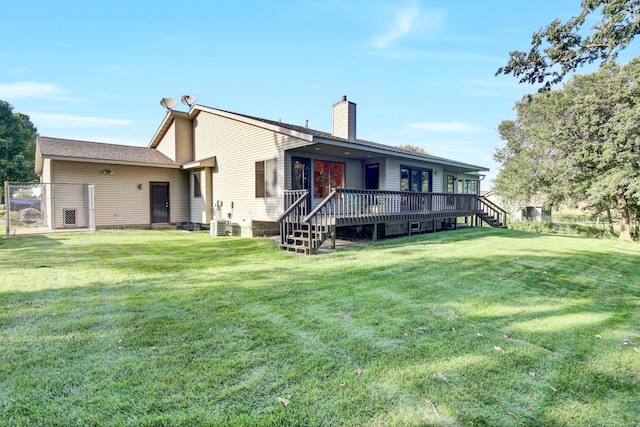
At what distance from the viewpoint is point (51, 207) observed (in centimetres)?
1235

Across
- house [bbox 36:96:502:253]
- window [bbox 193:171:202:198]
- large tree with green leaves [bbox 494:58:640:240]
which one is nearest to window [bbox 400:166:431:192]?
house [bbox 36:96:502:253]

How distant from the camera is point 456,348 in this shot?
308cm

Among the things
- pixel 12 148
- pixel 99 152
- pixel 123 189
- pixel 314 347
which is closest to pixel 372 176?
pixel 123 189

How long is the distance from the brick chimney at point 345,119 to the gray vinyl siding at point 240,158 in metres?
3.67

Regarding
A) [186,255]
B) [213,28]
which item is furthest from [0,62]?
[186,255]

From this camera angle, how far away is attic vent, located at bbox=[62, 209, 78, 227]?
503 inches

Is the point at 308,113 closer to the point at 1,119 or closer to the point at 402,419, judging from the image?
the point at 402,419

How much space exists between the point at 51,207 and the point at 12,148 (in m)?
22.6

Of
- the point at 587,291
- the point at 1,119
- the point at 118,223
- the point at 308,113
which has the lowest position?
the point at 587,291

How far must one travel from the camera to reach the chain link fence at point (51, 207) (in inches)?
476

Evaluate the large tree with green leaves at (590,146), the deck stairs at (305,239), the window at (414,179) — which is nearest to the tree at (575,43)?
the deck stairs at (305,239)

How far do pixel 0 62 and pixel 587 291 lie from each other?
32.3m

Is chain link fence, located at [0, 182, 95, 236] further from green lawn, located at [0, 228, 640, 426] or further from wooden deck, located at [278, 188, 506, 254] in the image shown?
wooden deck, located at [278, 188, 506, 254]

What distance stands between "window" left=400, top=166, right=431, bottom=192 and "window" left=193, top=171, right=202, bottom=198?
9.19m
